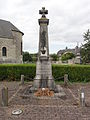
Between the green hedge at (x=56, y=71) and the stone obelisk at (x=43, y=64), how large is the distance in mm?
6432

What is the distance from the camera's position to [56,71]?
1766cm

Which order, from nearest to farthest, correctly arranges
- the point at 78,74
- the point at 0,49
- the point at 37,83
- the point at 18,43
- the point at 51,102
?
the point at 51,102 < the point at 37,83 < the point at 78,74 < the point at 0,49 < the point at 18,43

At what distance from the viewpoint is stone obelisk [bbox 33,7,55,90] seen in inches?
440

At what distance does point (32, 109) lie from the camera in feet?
23.0

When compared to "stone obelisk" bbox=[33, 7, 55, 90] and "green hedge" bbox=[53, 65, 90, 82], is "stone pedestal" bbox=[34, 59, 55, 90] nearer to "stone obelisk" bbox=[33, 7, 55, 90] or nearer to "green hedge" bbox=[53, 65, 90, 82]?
"stone obelisk" bbox=[33, 7, 55, 90]

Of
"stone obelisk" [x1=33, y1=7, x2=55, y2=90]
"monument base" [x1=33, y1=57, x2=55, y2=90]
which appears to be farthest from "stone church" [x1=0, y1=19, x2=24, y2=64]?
"monument base" [x1=33, y1=57, x2=55, y2=90]

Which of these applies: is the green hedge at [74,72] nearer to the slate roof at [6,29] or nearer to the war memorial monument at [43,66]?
the war memorial monument at [43,66]

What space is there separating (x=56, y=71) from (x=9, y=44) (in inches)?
749

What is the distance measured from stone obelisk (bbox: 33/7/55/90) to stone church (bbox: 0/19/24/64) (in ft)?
74.7

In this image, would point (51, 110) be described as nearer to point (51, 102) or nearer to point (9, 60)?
point (51, 102)

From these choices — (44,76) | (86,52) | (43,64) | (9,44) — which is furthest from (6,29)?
(44,76)

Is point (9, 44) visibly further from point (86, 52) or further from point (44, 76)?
point (44, 76)

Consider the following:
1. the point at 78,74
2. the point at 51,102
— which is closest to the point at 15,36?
the point at 78,74

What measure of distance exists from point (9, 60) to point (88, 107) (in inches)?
1118
